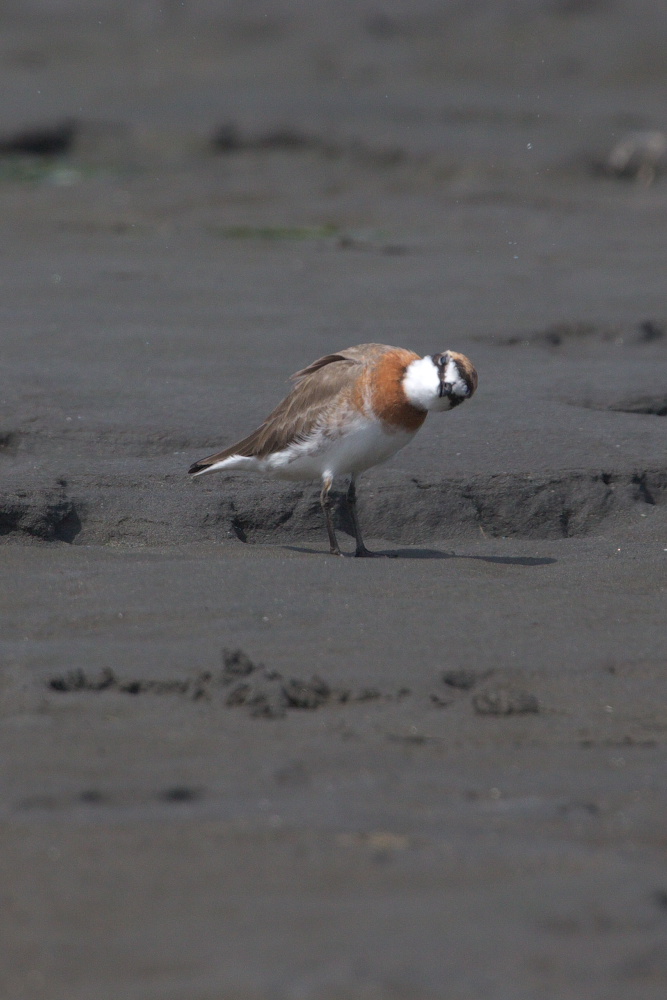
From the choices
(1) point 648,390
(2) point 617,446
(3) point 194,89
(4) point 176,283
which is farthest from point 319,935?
(3) point 194,89

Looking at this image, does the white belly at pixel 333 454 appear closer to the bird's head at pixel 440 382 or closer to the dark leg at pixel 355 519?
the dark leg at pixel 355 519

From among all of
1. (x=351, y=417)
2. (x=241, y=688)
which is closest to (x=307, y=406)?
(x=351, y=417)

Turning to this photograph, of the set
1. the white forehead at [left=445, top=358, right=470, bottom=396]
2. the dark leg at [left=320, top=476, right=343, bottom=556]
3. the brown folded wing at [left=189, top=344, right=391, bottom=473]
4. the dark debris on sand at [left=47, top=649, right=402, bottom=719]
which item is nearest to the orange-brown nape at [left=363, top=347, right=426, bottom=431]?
the brown folded wing at [left=189, top=344, right=391, bottom=473]

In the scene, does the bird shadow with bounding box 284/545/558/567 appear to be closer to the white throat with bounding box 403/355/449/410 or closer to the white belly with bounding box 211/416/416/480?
the white belly with bounding box 211/416/416/480

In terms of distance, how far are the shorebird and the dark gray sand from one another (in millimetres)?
260

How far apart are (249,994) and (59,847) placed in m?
0.82

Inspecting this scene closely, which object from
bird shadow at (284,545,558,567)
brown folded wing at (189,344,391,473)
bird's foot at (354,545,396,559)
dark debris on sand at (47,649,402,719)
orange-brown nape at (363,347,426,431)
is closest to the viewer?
dark debris on sand at (47,649,402,719)

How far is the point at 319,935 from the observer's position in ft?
10.3

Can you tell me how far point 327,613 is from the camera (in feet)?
17.5

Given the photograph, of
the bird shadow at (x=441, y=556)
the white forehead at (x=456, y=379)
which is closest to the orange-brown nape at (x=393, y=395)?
the white forehead at (x=456, y=379)

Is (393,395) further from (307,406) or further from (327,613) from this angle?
(327,613)

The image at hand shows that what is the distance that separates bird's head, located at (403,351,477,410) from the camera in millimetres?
6328

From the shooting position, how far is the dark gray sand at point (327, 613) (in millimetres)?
3197

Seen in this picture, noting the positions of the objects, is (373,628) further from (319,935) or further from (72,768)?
(319,935)
